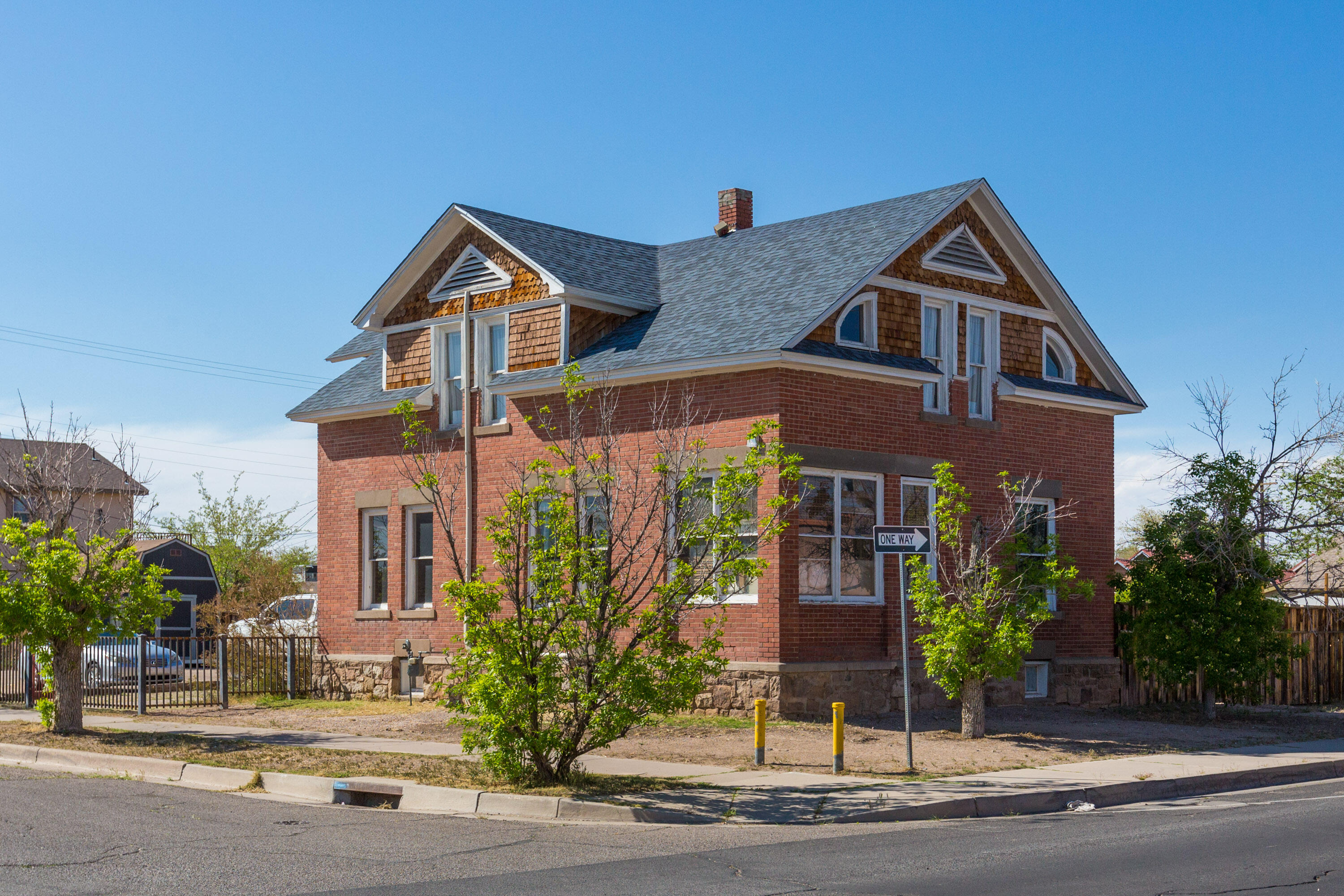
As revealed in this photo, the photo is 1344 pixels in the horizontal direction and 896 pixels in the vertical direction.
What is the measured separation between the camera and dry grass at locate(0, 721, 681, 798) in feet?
43.8

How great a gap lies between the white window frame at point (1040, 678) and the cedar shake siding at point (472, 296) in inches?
409

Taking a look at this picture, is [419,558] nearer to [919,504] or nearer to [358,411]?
[358,411]

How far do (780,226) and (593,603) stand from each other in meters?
14.0

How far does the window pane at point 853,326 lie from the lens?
853 inches

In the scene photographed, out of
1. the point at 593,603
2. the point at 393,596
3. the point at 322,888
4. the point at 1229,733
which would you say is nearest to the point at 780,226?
the point at 393,596

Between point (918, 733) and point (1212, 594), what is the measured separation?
5942 millimetres

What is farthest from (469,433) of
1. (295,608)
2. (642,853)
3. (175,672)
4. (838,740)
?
(295,608)

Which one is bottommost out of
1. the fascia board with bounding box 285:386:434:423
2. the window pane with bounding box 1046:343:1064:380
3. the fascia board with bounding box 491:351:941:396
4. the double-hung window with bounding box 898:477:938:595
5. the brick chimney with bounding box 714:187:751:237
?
the double-hung window with bounding box 898:477:938:595

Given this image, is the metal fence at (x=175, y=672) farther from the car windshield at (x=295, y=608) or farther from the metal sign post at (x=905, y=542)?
the metal sign post at (x=905, y=542)

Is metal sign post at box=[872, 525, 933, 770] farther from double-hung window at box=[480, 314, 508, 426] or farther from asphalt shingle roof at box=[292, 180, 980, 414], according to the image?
double-hung window at box=[480, 314, 508, 426]

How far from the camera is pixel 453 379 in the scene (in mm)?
24953

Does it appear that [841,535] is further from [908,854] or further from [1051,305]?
[908,854]

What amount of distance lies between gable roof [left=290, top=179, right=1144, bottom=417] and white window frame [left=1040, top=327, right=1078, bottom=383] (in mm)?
244

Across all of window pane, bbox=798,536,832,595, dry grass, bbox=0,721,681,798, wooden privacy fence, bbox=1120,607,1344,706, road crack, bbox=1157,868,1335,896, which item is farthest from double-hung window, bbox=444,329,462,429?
road crack, bbox=1157,868,1335,896
